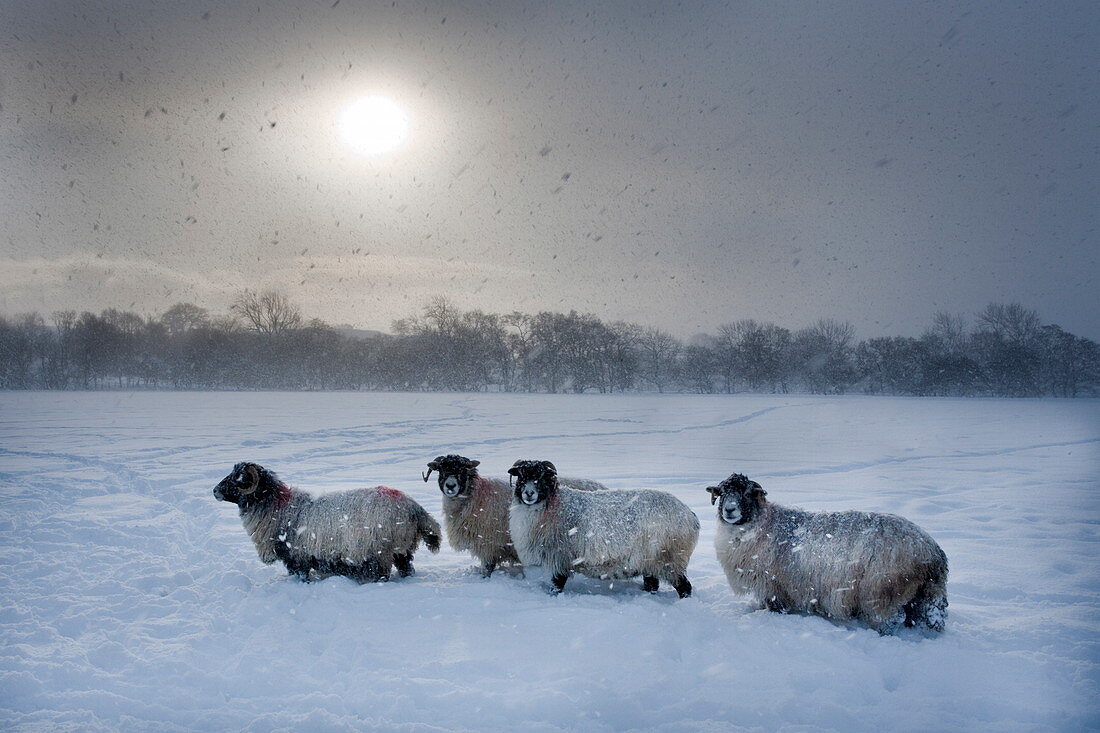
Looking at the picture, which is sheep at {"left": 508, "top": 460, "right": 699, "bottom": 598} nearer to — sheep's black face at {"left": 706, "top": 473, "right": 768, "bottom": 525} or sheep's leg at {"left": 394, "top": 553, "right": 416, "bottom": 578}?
sheep's black face at {"left": 706, "top": 473, "right": 768, "bottom": 525}

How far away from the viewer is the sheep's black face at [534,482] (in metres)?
5.99

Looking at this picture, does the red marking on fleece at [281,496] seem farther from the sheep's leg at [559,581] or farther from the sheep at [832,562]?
the sheep at [832,562]

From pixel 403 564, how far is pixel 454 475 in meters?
1.05

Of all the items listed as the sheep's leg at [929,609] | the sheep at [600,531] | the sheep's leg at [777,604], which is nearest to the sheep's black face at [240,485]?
the sheep at [600,531]

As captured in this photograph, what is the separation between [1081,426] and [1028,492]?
20040 mm

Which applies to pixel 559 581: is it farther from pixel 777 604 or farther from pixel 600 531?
pixel 777 604

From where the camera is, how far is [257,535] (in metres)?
6.57

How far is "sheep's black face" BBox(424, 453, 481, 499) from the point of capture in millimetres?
6574

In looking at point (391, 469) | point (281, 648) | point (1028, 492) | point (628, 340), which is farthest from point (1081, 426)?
point (628, 340)

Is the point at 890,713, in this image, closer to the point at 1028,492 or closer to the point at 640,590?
the point at 640,590

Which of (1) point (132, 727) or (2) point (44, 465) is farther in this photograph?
(2) point (44, 465)

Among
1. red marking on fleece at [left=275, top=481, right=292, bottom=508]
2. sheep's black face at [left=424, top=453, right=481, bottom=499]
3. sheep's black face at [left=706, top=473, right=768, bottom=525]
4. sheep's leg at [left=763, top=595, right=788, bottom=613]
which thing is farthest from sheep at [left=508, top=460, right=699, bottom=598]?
red marking on fleece at [left=275, top=481, right=292, bottom=508]

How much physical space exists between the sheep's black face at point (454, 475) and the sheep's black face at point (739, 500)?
8.39ft

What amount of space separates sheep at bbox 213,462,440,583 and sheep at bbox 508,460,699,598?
46.9 inches
